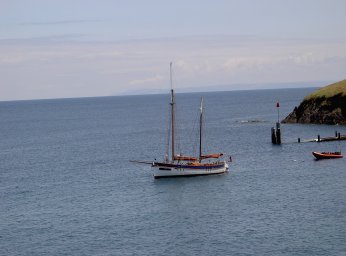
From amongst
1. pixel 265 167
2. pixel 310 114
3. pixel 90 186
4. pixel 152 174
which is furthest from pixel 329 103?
pixel 90 186

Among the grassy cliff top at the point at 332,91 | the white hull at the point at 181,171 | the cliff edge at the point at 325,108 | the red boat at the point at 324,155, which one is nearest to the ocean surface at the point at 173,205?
the white hull at the point at 181,171

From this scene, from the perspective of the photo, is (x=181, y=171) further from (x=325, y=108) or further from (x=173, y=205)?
(x=325, y=108)

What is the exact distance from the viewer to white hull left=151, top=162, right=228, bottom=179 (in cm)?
8844

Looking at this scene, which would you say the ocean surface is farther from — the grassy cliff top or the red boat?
the grassy cliff top

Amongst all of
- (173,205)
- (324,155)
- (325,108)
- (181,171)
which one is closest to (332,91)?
(325,108)

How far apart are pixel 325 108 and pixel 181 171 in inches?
3073

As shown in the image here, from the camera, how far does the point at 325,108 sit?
156 metres

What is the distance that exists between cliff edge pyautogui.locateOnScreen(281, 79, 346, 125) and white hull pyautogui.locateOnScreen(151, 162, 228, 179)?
67.5 m

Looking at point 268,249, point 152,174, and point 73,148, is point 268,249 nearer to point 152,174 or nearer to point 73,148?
point 152,174

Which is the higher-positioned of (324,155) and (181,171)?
(324,155)

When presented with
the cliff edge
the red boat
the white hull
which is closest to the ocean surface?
the white hull

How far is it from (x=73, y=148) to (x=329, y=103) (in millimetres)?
68215

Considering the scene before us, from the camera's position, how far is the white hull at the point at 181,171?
290 ft

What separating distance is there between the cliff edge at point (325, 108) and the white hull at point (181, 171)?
6749cm
